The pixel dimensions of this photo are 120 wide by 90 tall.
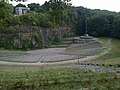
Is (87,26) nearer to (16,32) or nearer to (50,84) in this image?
(16,32)

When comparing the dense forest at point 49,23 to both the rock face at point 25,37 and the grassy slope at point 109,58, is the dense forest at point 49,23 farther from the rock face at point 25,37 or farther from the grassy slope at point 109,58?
the grassy slope at point 109,58

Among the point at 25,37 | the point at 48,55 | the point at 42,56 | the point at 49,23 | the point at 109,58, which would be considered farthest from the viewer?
the point at 49,23

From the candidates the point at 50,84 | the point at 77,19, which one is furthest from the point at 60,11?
the point at 77,19

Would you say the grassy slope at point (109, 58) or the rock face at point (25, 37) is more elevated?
the rock face at point (25, 37)

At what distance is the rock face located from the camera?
56.7 metres

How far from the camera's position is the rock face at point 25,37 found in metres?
56.7

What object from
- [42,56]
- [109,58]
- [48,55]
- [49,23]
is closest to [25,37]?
[49,23]

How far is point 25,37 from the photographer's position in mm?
58594

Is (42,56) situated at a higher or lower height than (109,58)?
lower

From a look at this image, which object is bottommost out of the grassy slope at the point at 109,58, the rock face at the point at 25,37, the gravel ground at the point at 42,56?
the gravel ground at the point at 42,56

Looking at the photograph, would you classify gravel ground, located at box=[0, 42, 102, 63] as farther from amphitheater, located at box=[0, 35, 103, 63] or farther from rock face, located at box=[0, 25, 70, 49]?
rock face, located at box=[0, 25, 70, 49]

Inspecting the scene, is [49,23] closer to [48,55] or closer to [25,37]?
[25,37]

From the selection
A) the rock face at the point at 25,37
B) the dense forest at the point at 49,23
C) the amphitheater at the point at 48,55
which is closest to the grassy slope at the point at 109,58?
the amphitheater at the point at 48,55

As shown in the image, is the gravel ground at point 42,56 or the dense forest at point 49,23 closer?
the gravel ground at point 42,56
